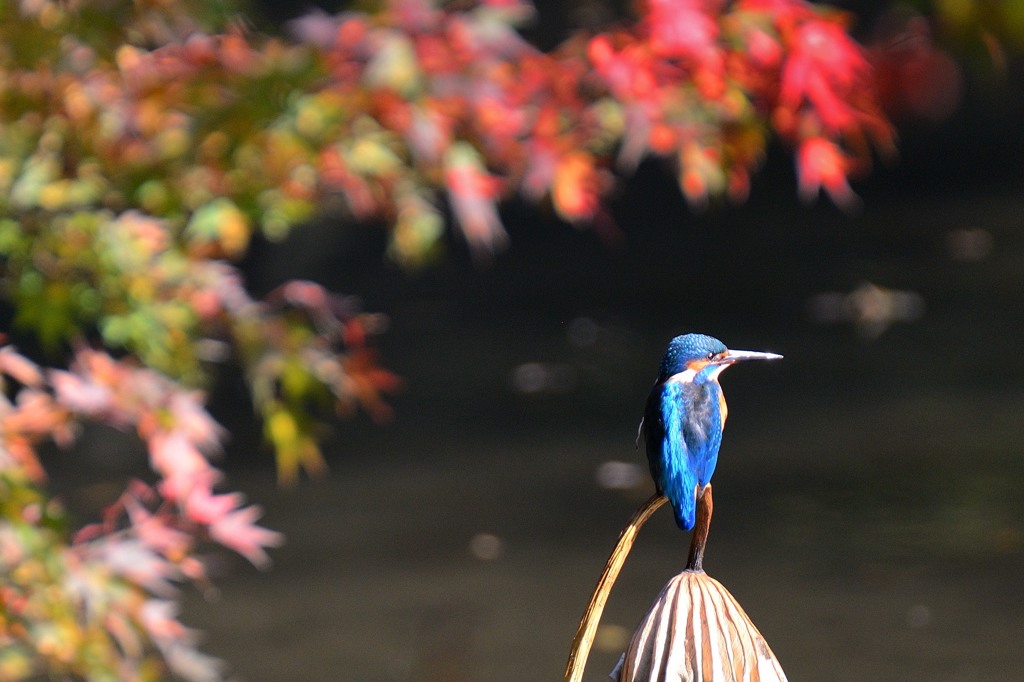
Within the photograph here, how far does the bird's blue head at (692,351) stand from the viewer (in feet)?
2.68

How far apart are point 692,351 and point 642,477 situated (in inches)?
181

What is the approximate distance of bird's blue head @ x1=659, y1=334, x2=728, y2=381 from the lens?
82cm

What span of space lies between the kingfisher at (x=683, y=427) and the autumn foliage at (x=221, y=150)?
3.65 ft

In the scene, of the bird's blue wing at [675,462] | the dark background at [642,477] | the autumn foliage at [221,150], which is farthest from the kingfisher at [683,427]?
the dark background at [642,477]

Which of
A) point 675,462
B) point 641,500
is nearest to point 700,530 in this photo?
point 675,462

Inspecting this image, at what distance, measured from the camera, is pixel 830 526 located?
475 centimetres

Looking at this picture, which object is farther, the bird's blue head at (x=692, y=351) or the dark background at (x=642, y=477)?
the dark background at (x=642, y=477)

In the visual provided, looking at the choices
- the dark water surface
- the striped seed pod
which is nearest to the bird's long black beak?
the striped seed pod

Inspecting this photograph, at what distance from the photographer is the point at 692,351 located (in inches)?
32.2

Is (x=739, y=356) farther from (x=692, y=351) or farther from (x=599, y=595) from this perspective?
(x=599, y=595)

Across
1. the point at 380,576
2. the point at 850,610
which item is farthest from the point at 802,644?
the point at 380,576

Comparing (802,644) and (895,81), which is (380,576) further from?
(895,81)

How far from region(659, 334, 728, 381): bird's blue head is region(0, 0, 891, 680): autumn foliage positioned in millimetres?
1123

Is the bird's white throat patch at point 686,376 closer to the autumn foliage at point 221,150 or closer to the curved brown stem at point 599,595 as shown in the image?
the curved brown stem at point 599,595
